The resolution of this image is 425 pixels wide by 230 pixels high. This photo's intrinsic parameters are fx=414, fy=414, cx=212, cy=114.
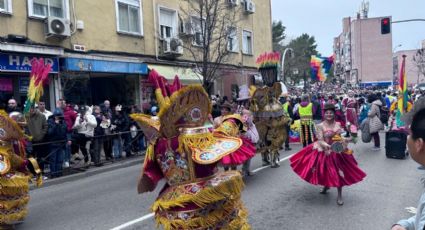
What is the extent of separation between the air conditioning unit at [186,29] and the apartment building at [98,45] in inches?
2.0

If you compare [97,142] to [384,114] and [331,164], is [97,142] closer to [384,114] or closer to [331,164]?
[331,164]

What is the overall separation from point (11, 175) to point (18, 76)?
8.87 meters

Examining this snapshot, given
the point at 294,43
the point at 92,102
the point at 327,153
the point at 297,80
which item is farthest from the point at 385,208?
the point at 294,43

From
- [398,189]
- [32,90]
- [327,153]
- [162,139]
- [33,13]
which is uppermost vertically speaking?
[33,13]

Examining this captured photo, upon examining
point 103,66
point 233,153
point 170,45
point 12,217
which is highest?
point 170,45

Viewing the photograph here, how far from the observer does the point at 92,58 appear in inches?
614

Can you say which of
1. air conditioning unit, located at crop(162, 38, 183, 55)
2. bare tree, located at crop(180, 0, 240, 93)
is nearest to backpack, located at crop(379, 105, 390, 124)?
bare tree, located at crop(180, 0, 240, 93)

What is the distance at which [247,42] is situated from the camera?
2767 cm

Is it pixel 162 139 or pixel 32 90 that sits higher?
pixel 32 90

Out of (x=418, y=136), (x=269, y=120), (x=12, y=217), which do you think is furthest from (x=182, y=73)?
(x=418, y=136)

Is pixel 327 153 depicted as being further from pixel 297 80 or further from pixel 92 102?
pixel 297 80

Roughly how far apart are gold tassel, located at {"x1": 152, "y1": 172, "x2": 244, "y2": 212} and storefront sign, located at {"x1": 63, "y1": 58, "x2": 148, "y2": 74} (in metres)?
12.2

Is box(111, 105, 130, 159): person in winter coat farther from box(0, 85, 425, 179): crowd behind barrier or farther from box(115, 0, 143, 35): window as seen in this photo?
box(115, 0, 143, 35): window

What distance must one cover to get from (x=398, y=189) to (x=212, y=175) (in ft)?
17.4
